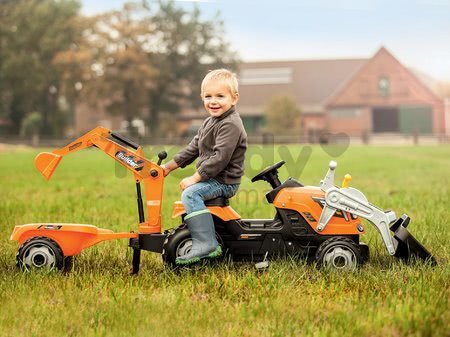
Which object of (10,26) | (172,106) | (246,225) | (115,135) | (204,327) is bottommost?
(204,327)

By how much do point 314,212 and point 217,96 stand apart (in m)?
0.94

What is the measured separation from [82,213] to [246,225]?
299cm

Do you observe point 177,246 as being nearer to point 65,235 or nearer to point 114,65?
point 65,235

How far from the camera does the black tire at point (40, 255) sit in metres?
4.36

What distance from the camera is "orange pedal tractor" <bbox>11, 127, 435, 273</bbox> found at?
4355 mm

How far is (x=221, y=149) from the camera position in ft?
14.0

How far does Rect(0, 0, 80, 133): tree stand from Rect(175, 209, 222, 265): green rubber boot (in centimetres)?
4328

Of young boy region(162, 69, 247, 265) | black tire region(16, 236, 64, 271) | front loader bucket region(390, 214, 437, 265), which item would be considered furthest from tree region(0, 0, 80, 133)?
front loader bucket region(390, 214, 437, 265)

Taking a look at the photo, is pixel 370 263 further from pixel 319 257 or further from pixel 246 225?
pixel 246 225

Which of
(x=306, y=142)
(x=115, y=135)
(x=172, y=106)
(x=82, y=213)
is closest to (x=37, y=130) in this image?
(x=172, y=106)

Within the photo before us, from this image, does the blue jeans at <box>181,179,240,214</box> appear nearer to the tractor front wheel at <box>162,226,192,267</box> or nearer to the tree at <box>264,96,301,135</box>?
the tractor front wheel at <box>162,226,192,267</box>

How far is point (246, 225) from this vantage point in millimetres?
4480

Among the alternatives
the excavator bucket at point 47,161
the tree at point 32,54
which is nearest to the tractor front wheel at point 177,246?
the excavator bucket at point 47,161

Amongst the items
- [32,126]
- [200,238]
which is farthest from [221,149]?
[32,126]
